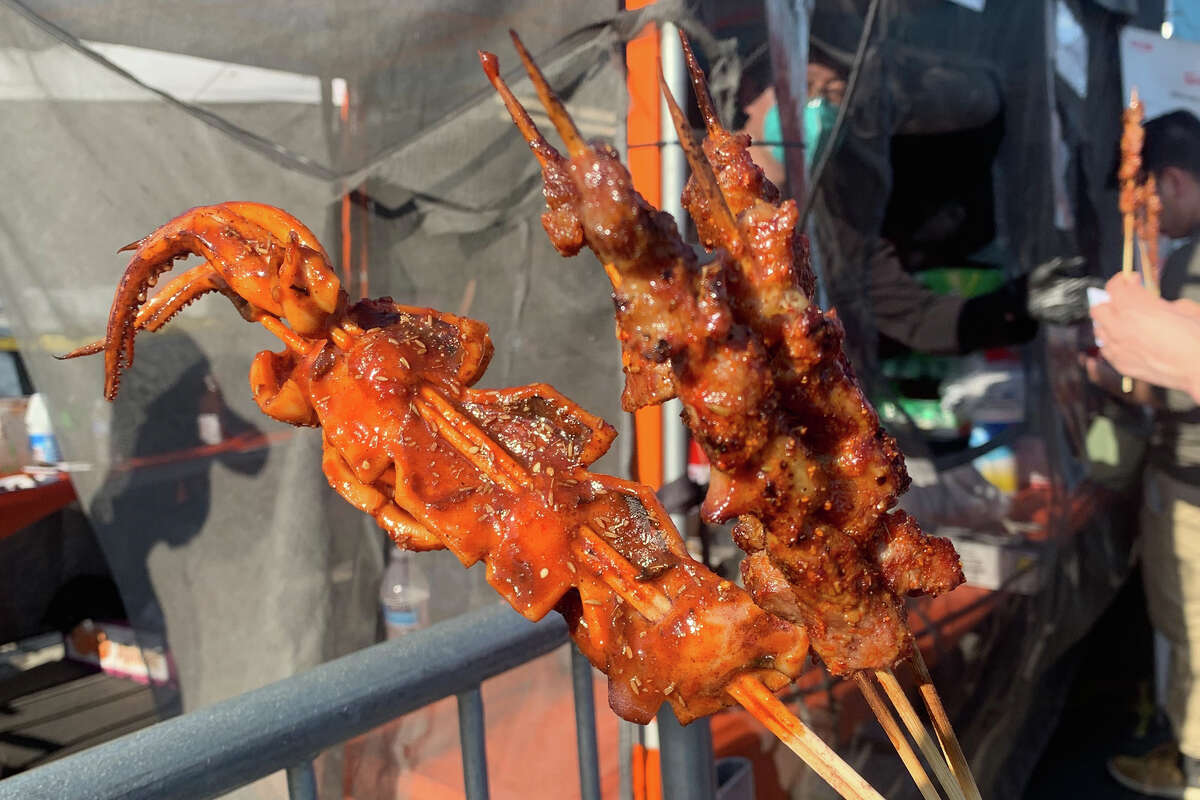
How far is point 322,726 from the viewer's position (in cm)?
103

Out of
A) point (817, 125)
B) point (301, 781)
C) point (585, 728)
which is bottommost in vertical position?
point (585, 728)

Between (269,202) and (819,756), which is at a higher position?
(269,202)

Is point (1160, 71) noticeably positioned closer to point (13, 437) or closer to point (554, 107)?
point (554, 107)

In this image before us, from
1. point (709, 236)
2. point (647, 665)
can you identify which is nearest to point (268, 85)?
point (709, 236)

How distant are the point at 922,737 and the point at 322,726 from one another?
2.44ft

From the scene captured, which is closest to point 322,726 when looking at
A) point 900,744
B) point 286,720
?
point 286,720

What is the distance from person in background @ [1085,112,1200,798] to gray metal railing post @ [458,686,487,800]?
330 centimetres

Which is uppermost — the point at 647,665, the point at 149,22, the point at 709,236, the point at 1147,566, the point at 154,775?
the point at 149,22

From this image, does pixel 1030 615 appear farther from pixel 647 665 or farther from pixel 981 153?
pixel 647 665

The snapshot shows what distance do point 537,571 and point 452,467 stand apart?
15 cm

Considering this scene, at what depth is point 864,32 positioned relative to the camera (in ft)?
7.78

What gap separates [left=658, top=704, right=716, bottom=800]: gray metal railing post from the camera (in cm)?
155

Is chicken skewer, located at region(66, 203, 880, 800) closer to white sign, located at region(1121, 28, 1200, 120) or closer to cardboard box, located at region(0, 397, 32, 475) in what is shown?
cardboard box, located at region(0, 397, 32, 475)

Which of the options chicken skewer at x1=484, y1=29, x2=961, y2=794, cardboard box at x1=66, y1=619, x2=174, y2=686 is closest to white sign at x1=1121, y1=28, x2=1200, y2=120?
chicken skewer at x1=484, y1=29, x2=961, y2=794
